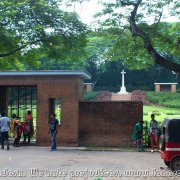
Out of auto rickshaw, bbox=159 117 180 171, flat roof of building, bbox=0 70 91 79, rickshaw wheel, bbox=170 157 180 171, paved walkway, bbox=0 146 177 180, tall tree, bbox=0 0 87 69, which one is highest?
tall tree, bbox=0 0 87 69

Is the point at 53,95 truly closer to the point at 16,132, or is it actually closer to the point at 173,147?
the point at 16,132

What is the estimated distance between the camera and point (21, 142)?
20.6 metres

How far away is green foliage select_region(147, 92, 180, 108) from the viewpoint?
166ft

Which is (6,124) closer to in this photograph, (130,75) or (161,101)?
(161,101)

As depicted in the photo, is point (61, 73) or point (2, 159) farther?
point (61, 73)

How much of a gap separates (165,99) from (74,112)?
35.4m

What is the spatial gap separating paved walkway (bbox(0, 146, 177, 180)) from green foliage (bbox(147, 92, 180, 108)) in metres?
32.5

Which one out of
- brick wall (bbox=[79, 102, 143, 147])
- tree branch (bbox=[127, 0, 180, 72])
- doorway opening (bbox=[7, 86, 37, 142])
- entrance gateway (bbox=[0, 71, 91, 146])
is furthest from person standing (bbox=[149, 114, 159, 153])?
doorway opening (bbox=[7, 86, 37, 142])

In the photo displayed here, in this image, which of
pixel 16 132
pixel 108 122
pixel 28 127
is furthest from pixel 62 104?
pixel 16 132

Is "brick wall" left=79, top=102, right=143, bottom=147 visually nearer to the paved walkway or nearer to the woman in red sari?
the paved walkway

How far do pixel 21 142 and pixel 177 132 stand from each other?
9.93m

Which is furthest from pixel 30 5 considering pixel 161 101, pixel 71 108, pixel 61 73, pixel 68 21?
pixel 161 101

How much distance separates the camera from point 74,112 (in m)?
20.4

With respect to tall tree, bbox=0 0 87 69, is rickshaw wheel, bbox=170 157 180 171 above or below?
below
